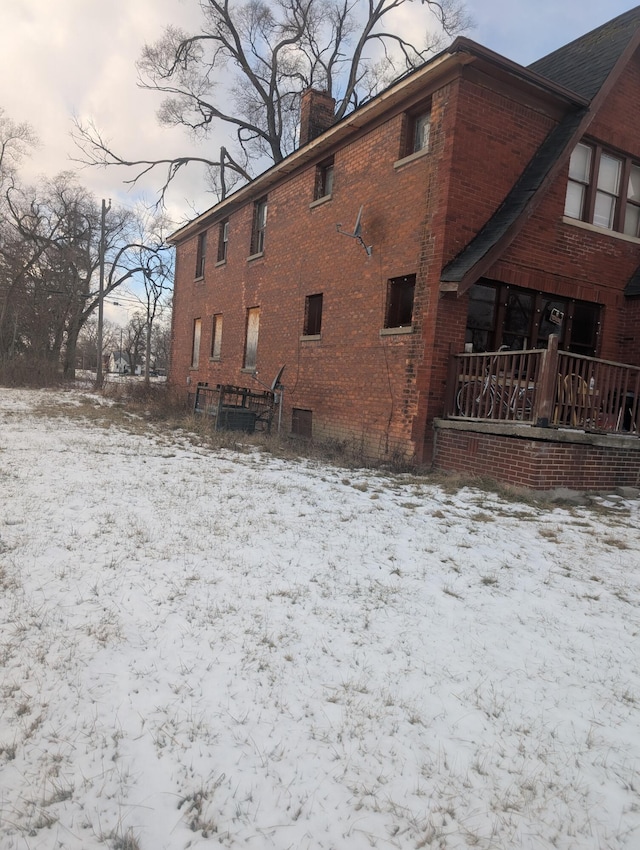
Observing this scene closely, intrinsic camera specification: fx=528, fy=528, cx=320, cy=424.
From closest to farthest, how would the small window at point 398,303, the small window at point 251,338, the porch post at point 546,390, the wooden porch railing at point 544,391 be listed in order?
the porch post at point 546,390
the wooden porch railing at point 544,391
the small window at point 398,303
the small window at point 251,338

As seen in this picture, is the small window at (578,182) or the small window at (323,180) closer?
the small window at (578,182)

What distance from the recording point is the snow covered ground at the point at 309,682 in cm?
188

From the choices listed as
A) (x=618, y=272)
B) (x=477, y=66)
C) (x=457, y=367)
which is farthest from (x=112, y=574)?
(x=618, y=272)

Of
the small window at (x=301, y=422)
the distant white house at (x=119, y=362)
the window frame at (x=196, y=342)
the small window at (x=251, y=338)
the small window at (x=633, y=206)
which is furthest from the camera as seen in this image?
the distant white house at (x=119, y=362)

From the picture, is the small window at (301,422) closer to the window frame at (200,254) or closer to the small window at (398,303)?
the small window at (398,303)

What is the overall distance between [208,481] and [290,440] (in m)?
4.99

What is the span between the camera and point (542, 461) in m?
6.76

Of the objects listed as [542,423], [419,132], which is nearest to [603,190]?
[419,132]

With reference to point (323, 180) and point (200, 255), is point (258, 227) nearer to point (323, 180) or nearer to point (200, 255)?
point (323, 180)

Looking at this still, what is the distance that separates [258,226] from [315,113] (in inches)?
126

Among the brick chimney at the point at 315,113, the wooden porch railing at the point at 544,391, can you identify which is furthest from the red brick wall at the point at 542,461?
the brick chimney at the point at 315,113

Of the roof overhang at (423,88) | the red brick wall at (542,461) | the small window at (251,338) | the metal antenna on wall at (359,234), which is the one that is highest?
the roof overhang at (423,88)

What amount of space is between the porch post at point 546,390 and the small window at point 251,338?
346 inches

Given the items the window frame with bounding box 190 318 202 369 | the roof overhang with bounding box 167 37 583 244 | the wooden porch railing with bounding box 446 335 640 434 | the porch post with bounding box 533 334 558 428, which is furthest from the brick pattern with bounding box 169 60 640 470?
the window frame with bounding box 190 318 202 369
